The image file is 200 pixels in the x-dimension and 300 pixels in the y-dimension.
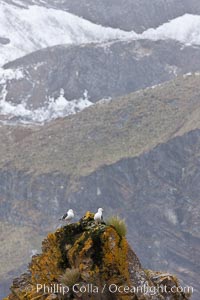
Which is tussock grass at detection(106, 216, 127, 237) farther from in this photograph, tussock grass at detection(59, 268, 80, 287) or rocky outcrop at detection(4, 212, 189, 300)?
tussock grass at detection(59, 268, 80, 287)

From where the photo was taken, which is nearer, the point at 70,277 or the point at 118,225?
the point at 70,277

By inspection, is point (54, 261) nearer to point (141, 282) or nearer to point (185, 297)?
point (141, 282)

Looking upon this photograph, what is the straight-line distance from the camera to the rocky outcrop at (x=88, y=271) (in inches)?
930

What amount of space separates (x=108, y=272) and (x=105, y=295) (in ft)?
2.33

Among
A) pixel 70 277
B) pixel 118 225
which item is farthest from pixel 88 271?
pixel 118 225

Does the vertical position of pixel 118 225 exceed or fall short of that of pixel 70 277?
it exceeds it

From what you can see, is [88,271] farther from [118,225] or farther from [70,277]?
[118,225]

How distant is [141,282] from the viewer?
2444cm

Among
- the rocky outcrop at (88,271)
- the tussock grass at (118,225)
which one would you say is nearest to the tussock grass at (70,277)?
the rocky outcrop at (88,271)

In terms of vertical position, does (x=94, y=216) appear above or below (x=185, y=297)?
above

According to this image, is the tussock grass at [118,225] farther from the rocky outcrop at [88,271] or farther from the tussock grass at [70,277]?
the tussock grass at [70,277]

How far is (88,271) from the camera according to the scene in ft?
78.3

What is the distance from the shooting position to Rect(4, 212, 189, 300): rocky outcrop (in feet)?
77.5

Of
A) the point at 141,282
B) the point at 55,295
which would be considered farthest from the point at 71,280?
the point at 141,282
